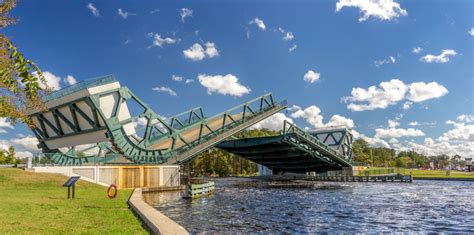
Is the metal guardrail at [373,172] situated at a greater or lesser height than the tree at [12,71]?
lesser

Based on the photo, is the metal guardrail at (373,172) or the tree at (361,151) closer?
the metal guardrail at (373,172)

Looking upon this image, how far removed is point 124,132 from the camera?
38.8 meters

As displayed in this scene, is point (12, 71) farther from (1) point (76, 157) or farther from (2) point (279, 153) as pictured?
(2) point (279, 153)

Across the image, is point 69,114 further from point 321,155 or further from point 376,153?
point 376,153

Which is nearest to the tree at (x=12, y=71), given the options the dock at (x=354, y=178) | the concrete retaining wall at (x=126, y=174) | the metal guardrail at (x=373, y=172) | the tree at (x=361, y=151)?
the concrete retaining wall at (x=126, y=174)

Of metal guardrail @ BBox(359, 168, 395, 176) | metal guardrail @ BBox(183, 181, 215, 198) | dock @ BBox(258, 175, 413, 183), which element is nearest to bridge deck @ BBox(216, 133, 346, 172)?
dock @ BBox(258, 175, 413, 183)

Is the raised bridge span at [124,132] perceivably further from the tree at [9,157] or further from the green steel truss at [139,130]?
the tree at [9,157]

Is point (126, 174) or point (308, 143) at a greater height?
point (308, 143)

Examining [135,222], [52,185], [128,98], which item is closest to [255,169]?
[128,98]

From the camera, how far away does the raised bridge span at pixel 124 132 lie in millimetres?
37750

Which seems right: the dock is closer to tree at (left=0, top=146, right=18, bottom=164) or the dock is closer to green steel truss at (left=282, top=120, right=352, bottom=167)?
green steel truss at (left=282, top=120, right=352, bottom=167)

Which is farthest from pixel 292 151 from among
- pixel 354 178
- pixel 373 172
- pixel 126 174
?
pixel 126 174

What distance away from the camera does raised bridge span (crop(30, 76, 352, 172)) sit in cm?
3775

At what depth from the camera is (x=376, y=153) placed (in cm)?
16400
